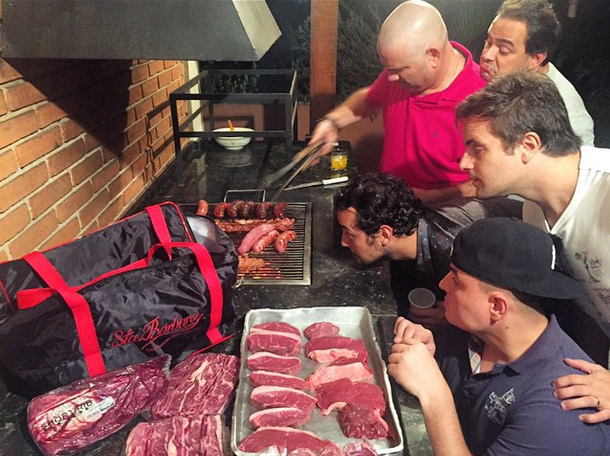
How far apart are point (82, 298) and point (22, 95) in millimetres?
1168

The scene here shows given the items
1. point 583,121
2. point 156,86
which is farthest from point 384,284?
point 156,86

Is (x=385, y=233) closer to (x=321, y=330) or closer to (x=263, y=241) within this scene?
(x=263, y=241)

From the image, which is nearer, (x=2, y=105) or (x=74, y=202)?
(x=2, y=105)

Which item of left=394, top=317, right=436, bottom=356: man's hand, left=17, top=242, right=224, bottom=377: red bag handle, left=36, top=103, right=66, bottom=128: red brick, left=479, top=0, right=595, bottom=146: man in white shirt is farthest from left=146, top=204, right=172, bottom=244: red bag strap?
left=479, top=0, right=595, bottom=146: man in white shirt

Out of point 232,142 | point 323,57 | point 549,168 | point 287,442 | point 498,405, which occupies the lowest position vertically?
point 498,405

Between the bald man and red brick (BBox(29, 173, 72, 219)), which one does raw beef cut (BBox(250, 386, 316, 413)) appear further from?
the bald man

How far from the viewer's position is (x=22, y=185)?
2.23 metres

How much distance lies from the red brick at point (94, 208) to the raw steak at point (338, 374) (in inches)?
67.5

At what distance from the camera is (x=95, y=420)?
160 centimetres

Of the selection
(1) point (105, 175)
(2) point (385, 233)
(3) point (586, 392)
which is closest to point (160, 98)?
(1) point (105, 175)

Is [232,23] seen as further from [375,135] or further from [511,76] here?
[375,135]

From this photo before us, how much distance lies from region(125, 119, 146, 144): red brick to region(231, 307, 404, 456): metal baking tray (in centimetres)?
195

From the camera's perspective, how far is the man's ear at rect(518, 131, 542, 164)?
207 cm

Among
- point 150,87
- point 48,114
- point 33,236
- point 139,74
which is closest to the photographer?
point 33,236
